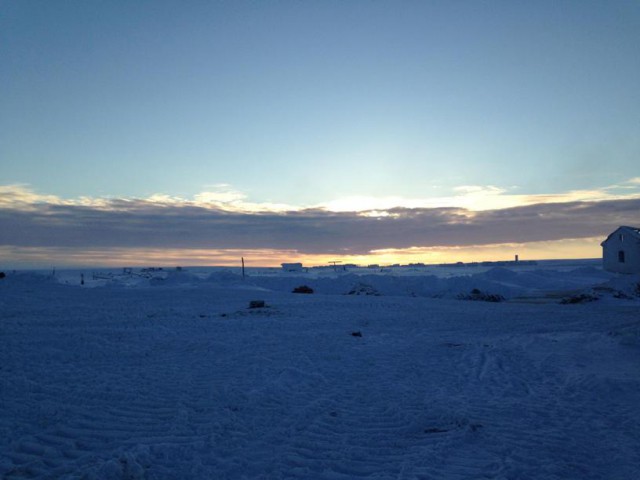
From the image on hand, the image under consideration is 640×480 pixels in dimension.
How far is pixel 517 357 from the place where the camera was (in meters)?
11.9

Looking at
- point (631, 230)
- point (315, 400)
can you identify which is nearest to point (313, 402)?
point (315, 400)

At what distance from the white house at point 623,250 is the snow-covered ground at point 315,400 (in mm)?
28319

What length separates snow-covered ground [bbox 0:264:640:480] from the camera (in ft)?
18.1

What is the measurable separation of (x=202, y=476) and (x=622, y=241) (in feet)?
154

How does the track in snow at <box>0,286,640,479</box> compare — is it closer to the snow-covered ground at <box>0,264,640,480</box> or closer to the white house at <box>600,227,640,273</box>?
the snow-covered ground at <box>0,264,640,480</box>

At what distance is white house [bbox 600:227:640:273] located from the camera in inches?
1625

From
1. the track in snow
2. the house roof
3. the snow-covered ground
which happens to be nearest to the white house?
the house roof

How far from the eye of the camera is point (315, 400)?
8.13 meters

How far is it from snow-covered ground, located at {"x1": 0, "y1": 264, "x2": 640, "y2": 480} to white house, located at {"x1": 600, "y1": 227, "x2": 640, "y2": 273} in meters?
28.3

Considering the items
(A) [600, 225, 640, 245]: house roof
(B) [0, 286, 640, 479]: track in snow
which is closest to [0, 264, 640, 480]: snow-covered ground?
(B) [0, 286, 640, 479]: track in snow

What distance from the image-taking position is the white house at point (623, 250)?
41281 millimetres

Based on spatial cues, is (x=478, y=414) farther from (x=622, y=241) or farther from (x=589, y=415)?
(x=622, y=241)

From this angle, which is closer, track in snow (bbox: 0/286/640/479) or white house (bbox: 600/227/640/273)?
track in snow (bbox: 0/286/640/479)

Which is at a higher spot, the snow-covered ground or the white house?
the white house
